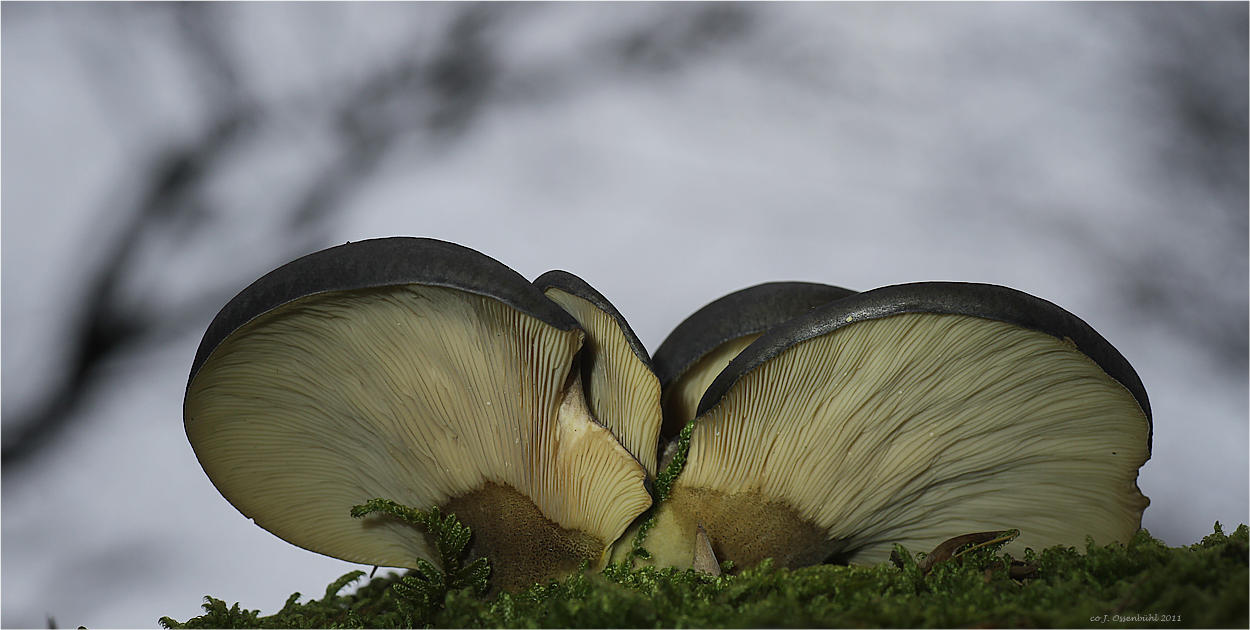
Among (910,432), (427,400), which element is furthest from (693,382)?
(427,400)

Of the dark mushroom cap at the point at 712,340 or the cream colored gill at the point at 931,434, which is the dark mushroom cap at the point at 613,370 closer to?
the cream colored gill at the point at 931,434

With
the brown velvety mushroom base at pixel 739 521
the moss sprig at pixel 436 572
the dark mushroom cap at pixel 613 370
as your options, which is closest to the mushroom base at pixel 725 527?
the brown velvety mushroom base at pixel 739 521

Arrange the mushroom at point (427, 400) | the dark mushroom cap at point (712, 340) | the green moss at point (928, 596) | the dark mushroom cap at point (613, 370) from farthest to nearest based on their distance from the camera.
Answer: the dark mushroom cap at point (712, 340), the dark mushroom cap at point (613, 370), the mushroom at point (427, 400), the green moss at point (928, 596)

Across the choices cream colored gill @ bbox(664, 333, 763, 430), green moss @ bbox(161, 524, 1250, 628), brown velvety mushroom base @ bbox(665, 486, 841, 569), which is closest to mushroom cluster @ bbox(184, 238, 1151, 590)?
brown velvety mushroom base @ bbox(665, 486, 841, 569)

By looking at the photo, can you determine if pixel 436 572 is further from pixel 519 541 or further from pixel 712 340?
pixel 712 340

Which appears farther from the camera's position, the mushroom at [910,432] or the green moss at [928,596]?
the mushroom at [910,432]

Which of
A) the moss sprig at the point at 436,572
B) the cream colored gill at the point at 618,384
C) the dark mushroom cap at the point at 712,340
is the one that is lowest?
the moss sprig at the point at 436,572
